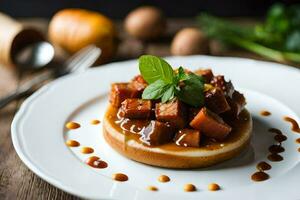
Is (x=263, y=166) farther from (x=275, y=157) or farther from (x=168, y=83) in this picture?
(x=168, y=83)

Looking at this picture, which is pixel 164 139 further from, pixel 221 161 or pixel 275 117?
pixel 275 117

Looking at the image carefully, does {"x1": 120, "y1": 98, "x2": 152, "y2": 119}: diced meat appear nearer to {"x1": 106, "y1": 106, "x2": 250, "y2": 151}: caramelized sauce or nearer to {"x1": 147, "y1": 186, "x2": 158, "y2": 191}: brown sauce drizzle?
{"x1": 106, "y1": 106, "x2": 250, "y2": 151}: caramelized sauce

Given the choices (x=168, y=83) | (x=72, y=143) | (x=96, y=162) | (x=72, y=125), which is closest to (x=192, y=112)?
(x=168, y=83)

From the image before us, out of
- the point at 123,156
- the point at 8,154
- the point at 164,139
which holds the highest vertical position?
the point at 164,139

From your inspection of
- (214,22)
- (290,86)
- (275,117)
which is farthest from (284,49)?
(275,117)

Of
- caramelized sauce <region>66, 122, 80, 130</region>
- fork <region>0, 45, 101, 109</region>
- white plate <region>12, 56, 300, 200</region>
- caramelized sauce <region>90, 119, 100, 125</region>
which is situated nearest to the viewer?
white plate <region>12, 56, 300, 200</region>

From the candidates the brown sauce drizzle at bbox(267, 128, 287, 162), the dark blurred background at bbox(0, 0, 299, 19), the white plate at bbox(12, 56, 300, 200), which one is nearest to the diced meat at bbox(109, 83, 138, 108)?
the white plate at bbox(12, 56, 300, 200)

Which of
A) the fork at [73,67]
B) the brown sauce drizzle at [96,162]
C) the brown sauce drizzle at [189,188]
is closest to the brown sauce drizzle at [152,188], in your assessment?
the brown sauce drizzle at [189,188]
